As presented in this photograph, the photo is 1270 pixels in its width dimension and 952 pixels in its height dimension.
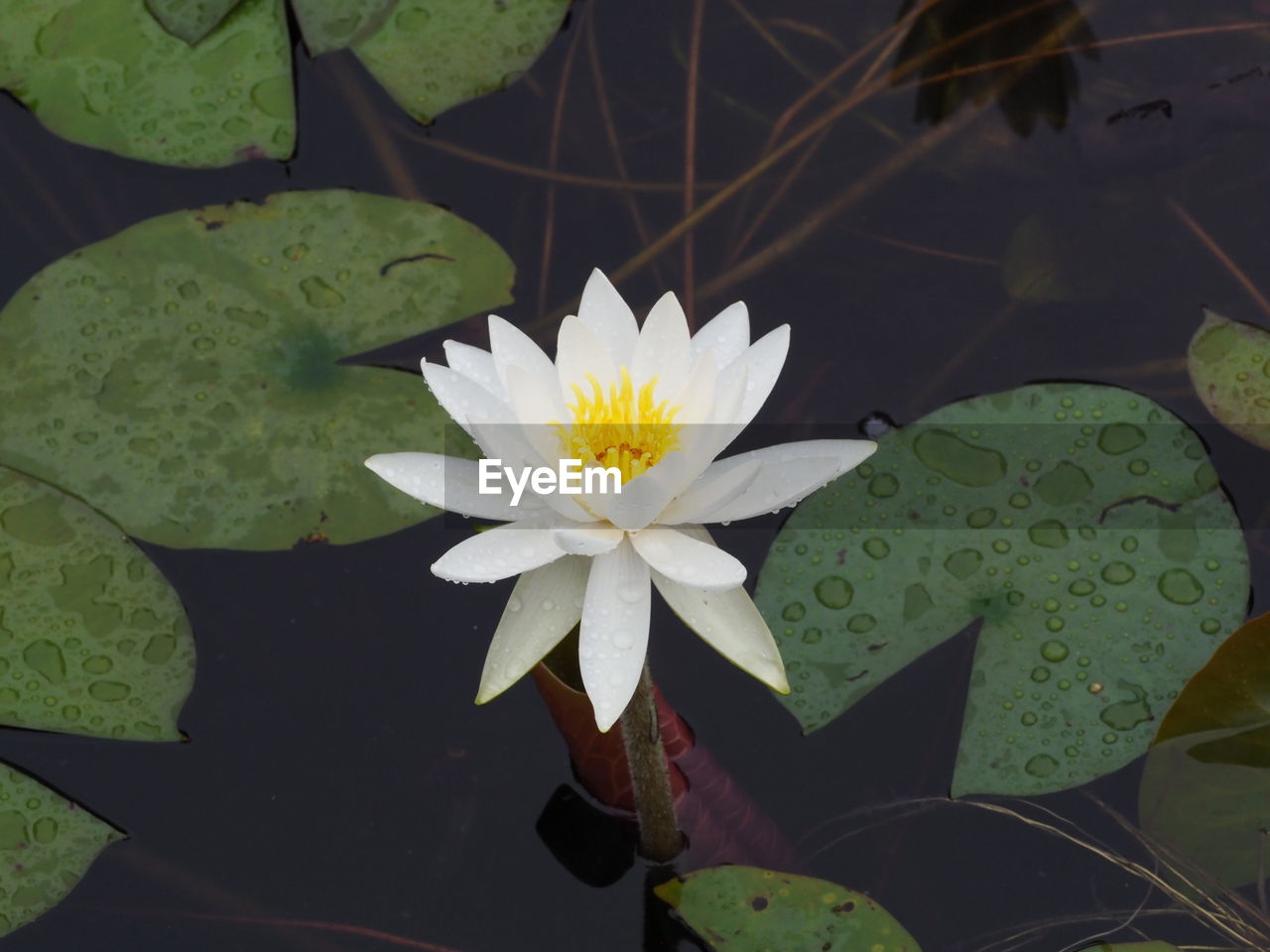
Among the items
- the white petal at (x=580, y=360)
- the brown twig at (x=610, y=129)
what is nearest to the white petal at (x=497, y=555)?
the white petal at (x=580, y=360)

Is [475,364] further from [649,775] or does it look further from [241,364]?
[241,364]

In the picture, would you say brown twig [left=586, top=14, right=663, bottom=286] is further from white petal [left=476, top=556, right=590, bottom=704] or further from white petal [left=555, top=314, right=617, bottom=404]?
white petal [left=476, top=556, right=590, bottom=704]

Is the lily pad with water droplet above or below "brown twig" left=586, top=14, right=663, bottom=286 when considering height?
below

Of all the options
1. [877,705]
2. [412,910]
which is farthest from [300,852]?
[877,705]

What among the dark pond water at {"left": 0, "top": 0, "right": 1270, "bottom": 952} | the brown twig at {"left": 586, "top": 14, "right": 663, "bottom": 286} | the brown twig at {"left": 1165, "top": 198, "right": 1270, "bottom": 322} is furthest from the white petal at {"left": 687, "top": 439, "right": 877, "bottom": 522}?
the brown twig at {"left": 1165, "top": 198, "right": 1270, "bottom": 322}

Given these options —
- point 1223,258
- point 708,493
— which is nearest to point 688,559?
point 708,493

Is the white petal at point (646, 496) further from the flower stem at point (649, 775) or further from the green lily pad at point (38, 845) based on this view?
the green lily pad at point (38, 845)
